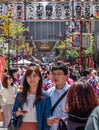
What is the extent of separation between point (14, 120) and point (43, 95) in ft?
1.35

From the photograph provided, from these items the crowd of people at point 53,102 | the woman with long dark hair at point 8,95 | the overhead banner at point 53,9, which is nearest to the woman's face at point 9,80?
the woman with long dark hair at point 8,95

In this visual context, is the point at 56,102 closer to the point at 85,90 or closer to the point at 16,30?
the point at 85,90

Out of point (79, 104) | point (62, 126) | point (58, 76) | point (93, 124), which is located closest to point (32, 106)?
point (58, 76)

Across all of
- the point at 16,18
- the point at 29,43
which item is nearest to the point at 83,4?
the point at 16,18

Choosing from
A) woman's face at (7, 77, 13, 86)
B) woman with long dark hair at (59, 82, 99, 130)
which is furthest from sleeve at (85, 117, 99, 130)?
woman's face at (7, 77, 13, 86)

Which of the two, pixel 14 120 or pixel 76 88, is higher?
pixel 76 88

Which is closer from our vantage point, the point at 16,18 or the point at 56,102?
the point at 56,102

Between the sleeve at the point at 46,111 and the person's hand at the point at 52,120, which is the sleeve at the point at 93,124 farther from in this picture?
the sleeve at the point at 46,111

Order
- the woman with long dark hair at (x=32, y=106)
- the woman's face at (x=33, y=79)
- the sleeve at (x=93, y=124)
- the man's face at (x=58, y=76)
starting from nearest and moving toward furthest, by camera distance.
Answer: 1. the sleeve at (x=93, y=124)
2. the woman with long dark hair at (x=32, y=106)
3. the woman's face at (x=33, y=79)
4. the man's face at (x=58, y=76)

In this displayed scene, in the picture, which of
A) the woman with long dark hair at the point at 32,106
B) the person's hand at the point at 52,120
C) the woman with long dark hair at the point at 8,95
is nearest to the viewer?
the person's hand at the point at 52,120

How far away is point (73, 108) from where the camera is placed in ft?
12.6

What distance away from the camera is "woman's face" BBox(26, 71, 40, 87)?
5.11 m

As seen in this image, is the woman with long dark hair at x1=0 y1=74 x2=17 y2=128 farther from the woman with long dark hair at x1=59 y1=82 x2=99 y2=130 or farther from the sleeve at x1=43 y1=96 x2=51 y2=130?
the woman with long dark hair at x1=59 y1=82 x2=99 y2=130

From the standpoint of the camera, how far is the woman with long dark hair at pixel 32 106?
4.92 meters
